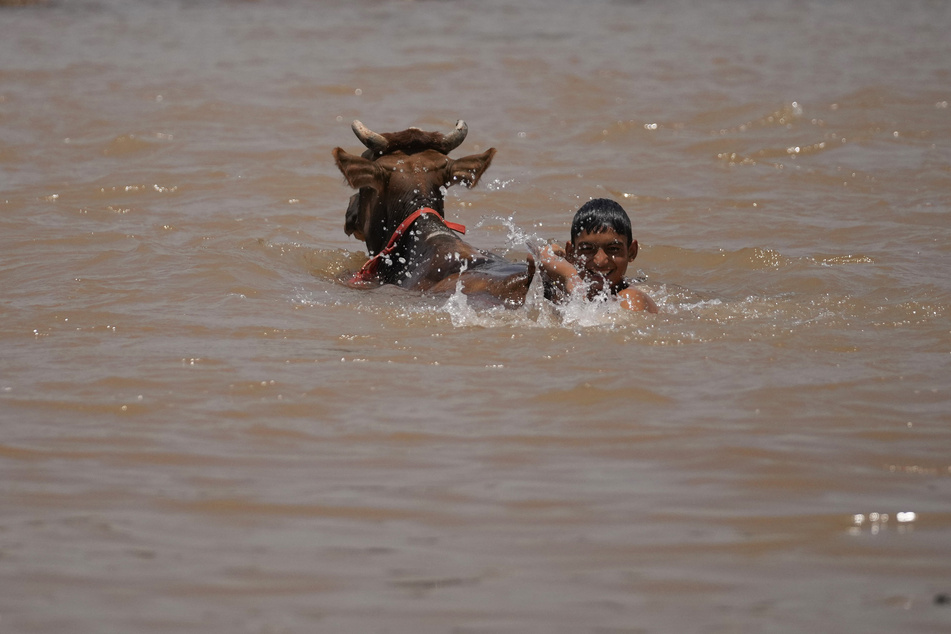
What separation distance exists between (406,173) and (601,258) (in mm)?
1944

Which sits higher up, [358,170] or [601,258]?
[358,170]

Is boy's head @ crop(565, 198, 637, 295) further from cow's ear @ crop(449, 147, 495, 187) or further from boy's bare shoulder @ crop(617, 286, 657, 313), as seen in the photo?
cow's ear @ crop(449, 147, 495, 187)

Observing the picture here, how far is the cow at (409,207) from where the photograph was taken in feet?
23.9

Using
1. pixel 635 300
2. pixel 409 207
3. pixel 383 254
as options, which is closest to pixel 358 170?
pixel 409 207

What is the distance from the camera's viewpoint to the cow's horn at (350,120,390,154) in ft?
24.8

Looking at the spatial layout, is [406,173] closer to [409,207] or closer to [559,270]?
[409,207]

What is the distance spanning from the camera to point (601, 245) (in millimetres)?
6160

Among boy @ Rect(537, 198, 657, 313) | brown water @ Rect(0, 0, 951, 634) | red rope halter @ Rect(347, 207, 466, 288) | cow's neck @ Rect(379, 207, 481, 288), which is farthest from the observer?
red rope halter @ Rect(347, 207, 466, 288)

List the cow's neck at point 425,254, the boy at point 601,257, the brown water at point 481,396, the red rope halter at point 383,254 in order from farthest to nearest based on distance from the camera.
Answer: the red rope halter at point 383,254
the cow's neck at point 425,254
the boy at point 601,257
the brown water at point 481,396

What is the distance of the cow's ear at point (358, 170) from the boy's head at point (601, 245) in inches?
66.4

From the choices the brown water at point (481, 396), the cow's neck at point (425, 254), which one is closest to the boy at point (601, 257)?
the brown water at point (481, 396)

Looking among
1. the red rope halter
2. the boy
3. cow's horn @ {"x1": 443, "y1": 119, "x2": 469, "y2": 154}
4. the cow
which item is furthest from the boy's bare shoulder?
cow's horn @ {"x1": 443, "y1": 119, "x2": 469, "y2": 154}

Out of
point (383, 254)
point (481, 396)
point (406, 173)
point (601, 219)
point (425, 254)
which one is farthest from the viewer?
point (406, 173)

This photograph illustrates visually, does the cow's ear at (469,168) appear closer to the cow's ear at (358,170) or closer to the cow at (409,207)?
the cow at (409,207)
